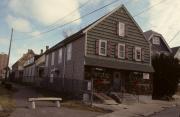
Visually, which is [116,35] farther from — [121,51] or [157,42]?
[157,42]

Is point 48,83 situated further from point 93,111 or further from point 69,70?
point 93,111

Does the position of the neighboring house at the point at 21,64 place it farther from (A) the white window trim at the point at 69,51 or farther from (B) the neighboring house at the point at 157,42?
(A) the white window trim at the point at 69,51

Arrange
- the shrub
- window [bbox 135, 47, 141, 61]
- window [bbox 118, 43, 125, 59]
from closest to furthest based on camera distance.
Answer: window [bbox 118, 43, 125, 59], window [bbox 135, 47, 141, 61], the shrub

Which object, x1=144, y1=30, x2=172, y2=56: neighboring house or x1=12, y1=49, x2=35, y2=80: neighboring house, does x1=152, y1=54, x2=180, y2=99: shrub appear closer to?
x1=144, y1=30, x2=172, y2=56: neighboring house

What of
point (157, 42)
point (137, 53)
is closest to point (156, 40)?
point (157, 42)

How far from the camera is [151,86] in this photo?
31250 millimetres

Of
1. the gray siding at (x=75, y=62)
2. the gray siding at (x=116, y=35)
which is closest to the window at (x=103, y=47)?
the gray siding at (x=116, y=35)

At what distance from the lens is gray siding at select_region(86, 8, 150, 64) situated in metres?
27.3

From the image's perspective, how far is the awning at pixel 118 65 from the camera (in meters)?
26.4

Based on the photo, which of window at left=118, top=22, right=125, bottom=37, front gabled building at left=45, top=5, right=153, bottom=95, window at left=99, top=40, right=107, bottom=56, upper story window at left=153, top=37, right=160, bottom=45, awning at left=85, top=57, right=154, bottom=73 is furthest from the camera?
upper story window at left=153, top=37, right=160, bottom=45

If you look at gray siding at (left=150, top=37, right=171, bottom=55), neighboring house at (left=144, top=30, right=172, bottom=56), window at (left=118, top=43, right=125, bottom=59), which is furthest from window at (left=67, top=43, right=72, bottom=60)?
gray siding at (left=150, top=37, right=171, bottom=55)

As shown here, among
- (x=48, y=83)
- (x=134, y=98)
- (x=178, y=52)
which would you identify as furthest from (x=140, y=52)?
(x=178, y=52)

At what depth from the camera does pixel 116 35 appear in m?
29.5

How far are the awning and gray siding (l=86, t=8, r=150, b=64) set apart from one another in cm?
59
